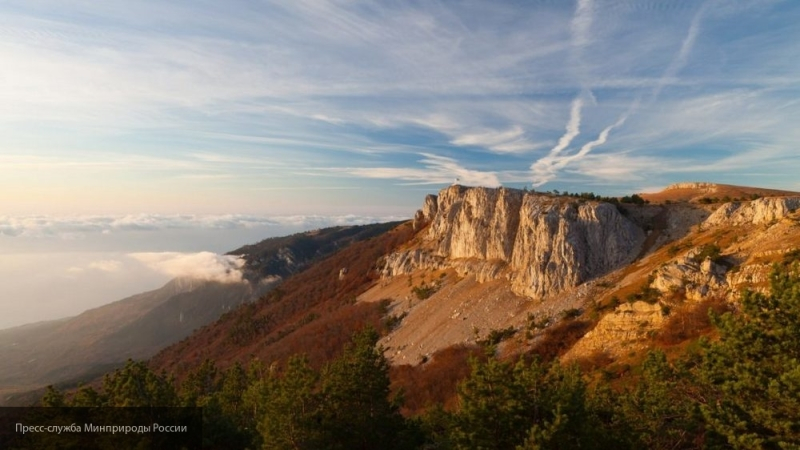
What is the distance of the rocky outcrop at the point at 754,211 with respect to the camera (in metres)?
45.2

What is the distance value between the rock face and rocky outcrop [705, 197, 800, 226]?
354 inches

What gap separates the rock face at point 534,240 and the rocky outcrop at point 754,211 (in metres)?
8.99

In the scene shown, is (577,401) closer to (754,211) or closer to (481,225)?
(754,211)

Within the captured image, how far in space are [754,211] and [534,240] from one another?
81.0 ft

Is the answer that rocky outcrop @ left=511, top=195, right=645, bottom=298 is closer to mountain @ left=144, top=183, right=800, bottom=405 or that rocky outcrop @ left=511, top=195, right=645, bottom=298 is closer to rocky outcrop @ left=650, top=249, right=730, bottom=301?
mountain @ left=144, top=183, right=800, bottom=405

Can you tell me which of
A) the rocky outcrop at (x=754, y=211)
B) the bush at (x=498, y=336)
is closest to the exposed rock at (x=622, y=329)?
the bush at (x=498, y=336)

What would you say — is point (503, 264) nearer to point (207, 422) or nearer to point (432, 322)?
point (432, 322)

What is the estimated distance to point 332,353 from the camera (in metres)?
71.4

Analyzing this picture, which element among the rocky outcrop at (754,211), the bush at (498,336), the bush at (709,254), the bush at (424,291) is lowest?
the bush at (498,336)

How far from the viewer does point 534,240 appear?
60438 mm

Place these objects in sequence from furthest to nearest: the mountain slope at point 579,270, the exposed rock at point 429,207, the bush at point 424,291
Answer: the exposed rock at point 429,207
the bush at point 424,291
the mountain slope at point 579,270

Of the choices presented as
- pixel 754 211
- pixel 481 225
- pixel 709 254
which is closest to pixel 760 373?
pixel 709 254

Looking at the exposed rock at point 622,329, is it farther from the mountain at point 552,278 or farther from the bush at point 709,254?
the bush at point 709,254

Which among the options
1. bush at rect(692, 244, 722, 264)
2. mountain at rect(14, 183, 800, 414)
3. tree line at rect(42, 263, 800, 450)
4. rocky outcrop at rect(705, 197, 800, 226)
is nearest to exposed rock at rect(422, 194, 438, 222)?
mountain at rect(14, 183, 800, 414)
